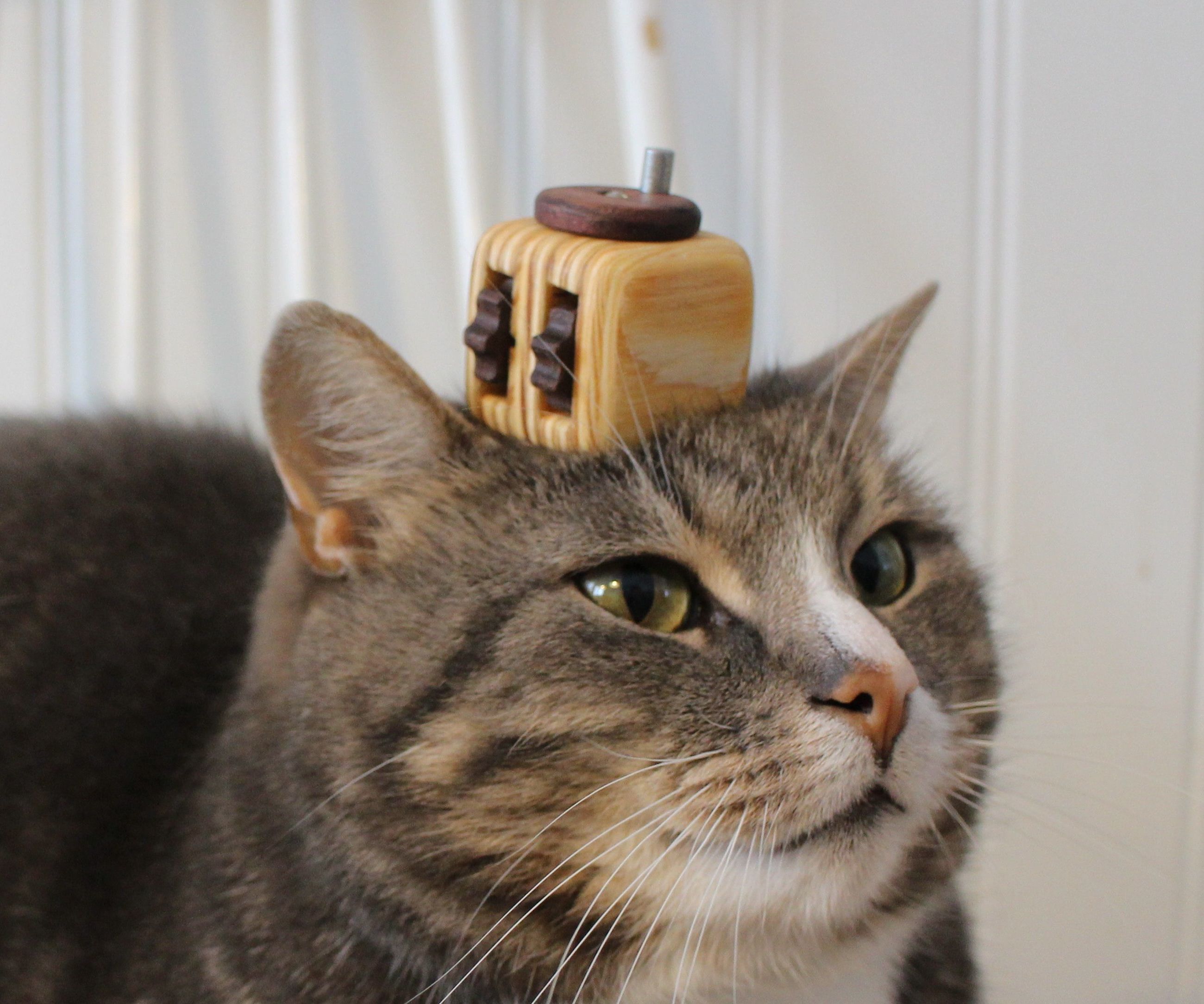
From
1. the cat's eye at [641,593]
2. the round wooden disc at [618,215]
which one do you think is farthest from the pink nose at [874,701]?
the round wooden disc at [618,215]

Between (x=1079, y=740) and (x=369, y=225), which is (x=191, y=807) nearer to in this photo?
(x=369, y=225)

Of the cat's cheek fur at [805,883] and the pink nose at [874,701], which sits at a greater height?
the pink nose at [874,701]

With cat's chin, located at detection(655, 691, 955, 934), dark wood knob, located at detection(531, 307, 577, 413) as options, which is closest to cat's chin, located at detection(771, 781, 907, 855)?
cat's chin, located at detection(655, 691, 955, 934)

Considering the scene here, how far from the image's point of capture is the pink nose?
0.58m

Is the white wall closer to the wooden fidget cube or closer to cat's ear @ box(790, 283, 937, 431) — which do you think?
cat's ear @ box(790, 283, 937, 431)

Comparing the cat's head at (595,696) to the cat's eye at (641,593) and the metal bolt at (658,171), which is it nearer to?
the cat's eye at (641,593)

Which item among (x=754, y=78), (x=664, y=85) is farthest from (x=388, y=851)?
(x=754, y=78)

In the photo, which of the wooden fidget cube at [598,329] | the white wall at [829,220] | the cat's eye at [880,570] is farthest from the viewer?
the white wall at [829,220]

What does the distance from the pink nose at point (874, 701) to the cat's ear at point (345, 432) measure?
259 mm

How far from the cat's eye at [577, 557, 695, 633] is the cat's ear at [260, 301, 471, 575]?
0.12 meters

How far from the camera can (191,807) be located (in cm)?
78

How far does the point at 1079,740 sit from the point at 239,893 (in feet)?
2.95

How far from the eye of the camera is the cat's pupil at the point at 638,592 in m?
0.65

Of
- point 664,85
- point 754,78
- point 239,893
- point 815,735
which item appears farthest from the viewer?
point 754,78
